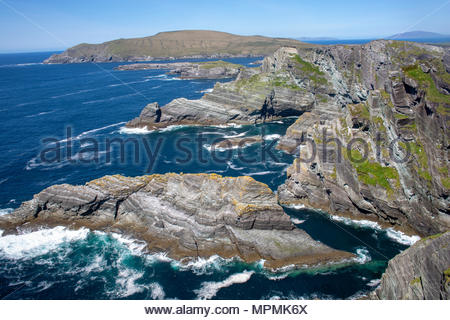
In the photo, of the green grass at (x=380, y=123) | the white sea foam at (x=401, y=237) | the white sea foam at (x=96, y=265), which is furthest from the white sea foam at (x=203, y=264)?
the green grass at (x=380, y=123)

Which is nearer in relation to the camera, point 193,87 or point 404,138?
point 404,138

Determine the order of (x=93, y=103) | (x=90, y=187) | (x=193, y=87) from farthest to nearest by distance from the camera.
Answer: (x=193, y=87)
(x=93, y=103)
(x=90, y=187)

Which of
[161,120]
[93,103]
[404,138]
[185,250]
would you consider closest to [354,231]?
[404,138]

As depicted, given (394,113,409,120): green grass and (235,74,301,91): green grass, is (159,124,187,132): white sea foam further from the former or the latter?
(394,113,409,120): green grass

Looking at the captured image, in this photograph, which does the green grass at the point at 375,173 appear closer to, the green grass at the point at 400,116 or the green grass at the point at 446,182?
the green grass at the point at 446,182

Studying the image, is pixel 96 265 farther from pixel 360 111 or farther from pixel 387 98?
pixel 387 98

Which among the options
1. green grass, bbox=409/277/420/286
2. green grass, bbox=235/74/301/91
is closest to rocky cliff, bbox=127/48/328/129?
green grass, bbox=235/74/301/91

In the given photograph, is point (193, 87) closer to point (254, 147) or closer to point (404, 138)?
point (254, 147)

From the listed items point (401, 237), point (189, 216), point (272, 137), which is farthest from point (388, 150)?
point (272, 137)
